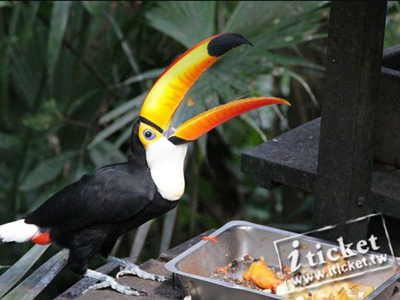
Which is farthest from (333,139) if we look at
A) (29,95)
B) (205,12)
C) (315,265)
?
(29,95)

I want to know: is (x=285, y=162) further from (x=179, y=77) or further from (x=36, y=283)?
(x=36, y=283)

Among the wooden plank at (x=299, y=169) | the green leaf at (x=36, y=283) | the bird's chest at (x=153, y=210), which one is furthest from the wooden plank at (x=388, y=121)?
the green leaf at (x=36, y=283)

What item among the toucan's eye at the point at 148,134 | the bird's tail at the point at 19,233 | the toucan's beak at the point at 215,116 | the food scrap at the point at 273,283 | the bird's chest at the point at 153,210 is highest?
the toucan's beak at the point at 215,116

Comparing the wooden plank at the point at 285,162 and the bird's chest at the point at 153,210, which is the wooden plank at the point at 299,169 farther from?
the bird's chest at the point at 153,210

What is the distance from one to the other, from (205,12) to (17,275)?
136 cm

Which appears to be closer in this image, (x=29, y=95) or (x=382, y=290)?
(x=382, y=290)

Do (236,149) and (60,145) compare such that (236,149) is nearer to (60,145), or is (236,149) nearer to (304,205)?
(304,205)

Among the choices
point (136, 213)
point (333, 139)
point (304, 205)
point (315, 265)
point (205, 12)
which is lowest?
point (304, 205)

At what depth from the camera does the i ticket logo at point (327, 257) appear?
2160mm

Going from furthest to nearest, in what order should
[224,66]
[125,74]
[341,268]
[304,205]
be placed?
[304,205] < [125,74] < [224,66] < [341,268]

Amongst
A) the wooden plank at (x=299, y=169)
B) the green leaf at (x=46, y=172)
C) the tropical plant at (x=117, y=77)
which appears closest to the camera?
the wooden plank at (x=299, y=169)

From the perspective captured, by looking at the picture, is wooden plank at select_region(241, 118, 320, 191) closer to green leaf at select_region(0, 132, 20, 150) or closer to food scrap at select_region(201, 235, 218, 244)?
food scrap at select_region(201, 235, 218, 244)

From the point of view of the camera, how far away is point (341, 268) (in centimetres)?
219

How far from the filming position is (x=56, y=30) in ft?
10.7
